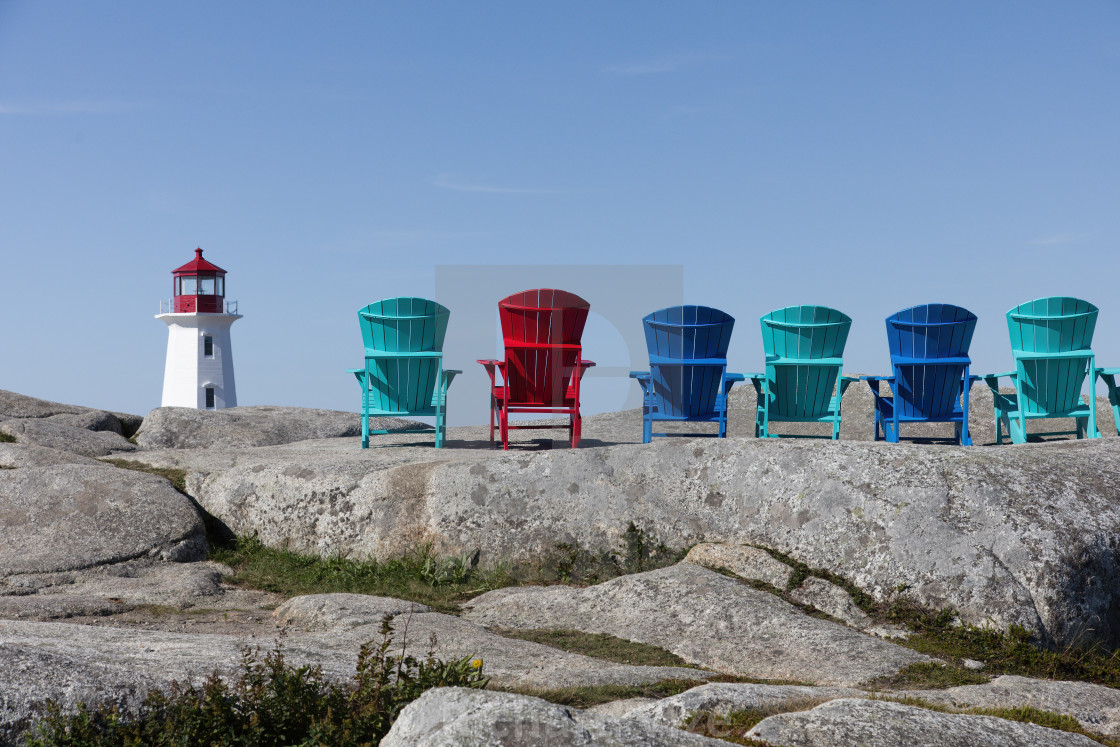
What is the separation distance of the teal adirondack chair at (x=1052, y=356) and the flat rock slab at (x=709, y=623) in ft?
18.9

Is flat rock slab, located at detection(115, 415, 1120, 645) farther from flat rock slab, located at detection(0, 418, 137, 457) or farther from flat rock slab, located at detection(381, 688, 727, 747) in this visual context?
flat rock slab, located at detection(0, 418, 137, 457)

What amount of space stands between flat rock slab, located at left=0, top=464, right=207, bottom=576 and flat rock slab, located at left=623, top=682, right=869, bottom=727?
4530 mm

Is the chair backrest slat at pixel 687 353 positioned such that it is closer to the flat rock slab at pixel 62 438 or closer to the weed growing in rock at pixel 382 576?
the weed growing in rock at pixel 382 576

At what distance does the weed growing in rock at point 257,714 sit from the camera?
2549 millimetres

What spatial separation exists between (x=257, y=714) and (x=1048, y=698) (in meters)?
2.96

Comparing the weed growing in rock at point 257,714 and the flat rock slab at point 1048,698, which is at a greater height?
the weed growing in rock at point 257,714

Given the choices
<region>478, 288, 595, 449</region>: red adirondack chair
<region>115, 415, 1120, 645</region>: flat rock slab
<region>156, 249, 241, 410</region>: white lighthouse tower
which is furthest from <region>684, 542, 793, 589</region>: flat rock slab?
<region>156, 249, 241, 410</region>: white lighthouse tower

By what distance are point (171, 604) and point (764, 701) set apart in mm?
3780

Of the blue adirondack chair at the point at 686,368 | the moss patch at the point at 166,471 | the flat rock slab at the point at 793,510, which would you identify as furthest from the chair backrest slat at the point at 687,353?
the moss patch at the point at 166,471

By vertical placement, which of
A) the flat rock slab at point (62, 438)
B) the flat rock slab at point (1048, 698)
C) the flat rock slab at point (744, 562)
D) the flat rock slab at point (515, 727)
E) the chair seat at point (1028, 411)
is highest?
the chair seat at point (1028, 411)

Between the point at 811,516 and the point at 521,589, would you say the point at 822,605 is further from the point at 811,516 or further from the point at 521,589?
the point at 521,589

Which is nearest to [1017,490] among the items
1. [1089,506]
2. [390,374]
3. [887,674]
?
[1089,506]

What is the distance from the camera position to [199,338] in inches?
863

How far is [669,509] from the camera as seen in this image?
5.63 metres
